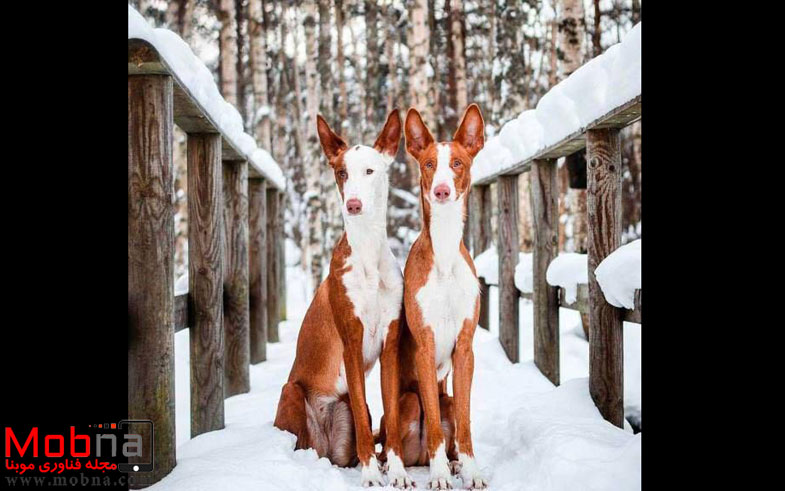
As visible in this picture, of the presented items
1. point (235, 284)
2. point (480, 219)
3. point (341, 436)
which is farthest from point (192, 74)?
point (480, 219)

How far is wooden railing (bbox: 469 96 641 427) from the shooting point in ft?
11.9

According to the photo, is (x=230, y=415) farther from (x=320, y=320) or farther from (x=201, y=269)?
(x=320, y=320)

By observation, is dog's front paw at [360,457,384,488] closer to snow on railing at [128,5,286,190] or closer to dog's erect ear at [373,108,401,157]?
dog's erect ear at [373,108,401,157]

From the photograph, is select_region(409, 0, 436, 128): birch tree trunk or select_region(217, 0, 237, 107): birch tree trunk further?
select_region(217, 0, 237, 107): birch tree trunk

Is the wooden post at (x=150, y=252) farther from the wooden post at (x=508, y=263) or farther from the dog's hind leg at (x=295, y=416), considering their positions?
the wooden post at (x=508, y=263)

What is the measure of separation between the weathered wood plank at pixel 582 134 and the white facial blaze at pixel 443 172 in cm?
87

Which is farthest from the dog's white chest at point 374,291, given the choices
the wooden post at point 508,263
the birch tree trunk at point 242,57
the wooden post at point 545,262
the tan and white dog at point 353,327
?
the birch tree trunk at point 242,57

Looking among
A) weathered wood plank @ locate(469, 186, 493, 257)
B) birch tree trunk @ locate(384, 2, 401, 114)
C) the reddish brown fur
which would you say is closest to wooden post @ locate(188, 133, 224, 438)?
the reddish brown fur

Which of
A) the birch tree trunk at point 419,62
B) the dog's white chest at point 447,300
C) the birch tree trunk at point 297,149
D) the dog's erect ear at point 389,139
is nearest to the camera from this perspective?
the dog's white chest at point 447,300

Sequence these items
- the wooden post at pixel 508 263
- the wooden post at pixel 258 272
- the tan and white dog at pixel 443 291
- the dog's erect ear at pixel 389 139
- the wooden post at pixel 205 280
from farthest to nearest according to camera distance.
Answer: the wooden post at pixel 258 272
the wooden post at pixel 508 263
the wooden post at pixel 205 280
the dog's erect ear at pixel 389 139
the tan and white dog at pixel 443 291

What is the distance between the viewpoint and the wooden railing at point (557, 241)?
3.62 metres

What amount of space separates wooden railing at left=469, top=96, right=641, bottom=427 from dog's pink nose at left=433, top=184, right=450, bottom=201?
37.1 inches
